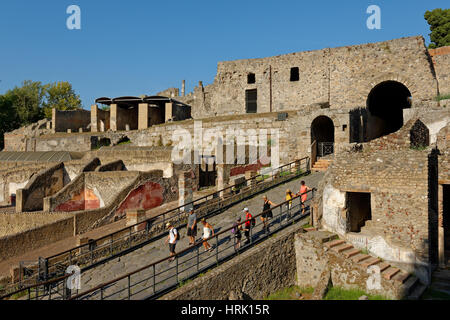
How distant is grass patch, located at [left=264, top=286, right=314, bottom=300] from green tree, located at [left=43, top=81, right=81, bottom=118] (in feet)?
170

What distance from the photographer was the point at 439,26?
3656 centimetres

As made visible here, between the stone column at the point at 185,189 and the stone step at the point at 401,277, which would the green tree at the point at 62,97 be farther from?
the stone step at the point at 401,277

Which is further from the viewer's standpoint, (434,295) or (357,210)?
(357,210)

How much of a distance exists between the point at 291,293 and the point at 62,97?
179 feet

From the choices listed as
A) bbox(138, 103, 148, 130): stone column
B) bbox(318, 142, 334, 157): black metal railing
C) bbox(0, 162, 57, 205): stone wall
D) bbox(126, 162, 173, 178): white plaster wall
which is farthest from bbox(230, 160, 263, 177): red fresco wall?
bbox(138, 103, 148, 130): stone column

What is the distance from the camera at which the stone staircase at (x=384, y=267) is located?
9.55 meters

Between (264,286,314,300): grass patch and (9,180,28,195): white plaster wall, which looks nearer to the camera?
(264,286,314,300): grass patch

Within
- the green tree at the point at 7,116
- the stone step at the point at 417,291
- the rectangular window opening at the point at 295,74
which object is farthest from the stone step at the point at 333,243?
the green tree at the point at 7,116

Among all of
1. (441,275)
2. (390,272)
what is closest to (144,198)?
(390,272)

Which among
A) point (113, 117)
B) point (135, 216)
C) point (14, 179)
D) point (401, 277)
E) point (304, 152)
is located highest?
point (113, 117)

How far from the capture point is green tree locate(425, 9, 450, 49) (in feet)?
117

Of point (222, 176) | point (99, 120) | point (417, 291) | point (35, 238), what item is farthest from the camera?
point (99, 120)

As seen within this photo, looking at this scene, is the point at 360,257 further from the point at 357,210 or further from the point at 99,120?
the point at 99,120

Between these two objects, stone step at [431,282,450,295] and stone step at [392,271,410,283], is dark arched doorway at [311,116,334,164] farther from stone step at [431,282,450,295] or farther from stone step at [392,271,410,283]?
stone step at [431,282,450,295]
